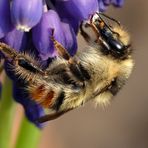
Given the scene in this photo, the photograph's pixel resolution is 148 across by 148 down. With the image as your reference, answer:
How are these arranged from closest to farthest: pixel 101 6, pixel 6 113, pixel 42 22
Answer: pixel 42 22 < pixel 101 6 < pixel 6 113

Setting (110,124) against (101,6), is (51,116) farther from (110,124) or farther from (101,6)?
(110,124)

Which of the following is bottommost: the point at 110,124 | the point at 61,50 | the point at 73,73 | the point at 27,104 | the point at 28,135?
the point at 110,124

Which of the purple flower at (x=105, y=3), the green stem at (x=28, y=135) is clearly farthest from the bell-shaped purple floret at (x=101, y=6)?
the green stem at (x=28, y=135)

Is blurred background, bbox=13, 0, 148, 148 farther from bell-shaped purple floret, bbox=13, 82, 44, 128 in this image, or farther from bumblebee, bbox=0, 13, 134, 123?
bumblebee, bbox=0, 13, 134, 123

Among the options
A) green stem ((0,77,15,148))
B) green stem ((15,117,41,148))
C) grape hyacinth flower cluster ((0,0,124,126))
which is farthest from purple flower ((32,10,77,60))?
green stem ((15,117,41,148))

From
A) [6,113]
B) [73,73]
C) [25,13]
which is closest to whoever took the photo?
[25,13]

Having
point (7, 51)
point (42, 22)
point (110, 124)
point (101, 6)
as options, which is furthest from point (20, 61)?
point (110, 124)

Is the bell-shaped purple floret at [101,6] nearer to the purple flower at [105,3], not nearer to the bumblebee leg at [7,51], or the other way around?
the purple flower at [105,3]
